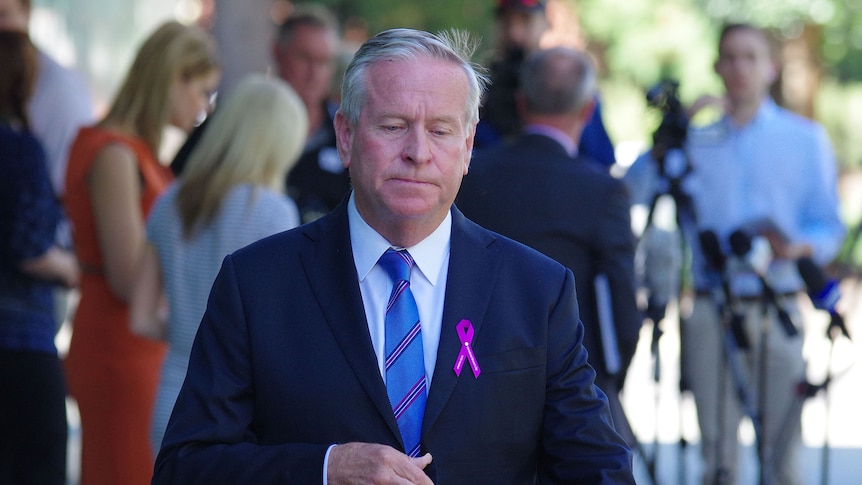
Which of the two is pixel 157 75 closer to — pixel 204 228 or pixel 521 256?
pixel 204 228

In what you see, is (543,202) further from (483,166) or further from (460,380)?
(460,380)

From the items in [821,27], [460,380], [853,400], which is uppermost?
[821,27]

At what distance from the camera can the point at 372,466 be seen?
7.19ft

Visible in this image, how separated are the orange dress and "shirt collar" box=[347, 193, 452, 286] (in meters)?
2.33

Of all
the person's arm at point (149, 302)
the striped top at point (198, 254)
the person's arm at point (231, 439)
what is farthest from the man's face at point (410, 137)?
the person's arm at point (149, 302)

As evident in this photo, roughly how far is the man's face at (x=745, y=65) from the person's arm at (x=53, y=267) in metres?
3.32

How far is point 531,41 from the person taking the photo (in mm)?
6109

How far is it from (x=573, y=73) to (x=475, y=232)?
2.12m

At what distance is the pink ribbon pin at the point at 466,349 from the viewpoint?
2.36 m

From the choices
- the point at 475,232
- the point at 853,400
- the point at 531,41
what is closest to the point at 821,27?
the point at 853,400

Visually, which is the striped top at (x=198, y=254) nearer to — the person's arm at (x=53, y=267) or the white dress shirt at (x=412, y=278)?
the person's arm at (x=53, y=267)

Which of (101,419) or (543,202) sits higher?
(543,202)

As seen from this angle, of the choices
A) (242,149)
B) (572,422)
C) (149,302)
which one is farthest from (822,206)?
(572,422)

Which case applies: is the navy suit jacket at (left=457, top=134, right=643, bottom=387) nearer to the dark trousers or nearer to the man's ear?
the dark trousers
